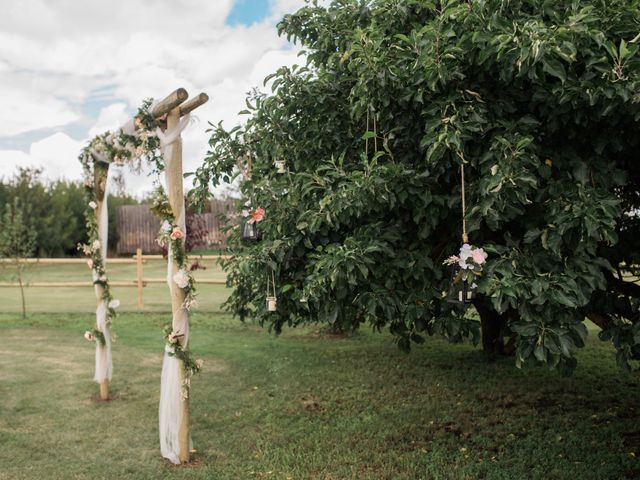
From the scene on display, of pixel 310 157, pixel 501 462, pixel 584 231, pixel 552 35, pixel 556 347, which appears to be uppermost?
pixel 552 35

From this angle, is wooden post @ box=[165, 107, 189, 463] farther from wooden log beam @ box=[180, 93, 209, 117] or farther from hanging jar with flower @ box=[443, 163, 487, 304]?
hanging jar with flower @ box=[443, 163, 487, 304]

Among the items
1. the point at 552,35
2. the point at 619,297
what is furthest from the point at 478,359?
the point at 552,35

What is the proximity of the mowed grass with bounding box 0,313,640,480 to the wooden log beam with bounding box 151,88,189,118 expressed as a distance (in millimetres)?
2793

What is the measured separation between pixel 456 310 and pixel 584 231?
0.98 meters

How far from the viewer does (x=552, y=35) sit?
8.96 feet

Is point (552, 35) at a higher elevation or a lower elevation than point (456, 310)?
higher

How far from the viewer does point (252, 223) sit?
4.04 m

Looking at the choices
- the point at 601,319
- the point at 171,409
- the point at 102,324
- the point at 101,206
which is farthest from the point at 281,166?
the point at 102,324

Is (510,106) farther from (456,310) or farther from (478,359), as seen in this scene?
(478,359)

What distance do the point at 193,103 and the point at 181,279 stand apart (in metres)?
1.39

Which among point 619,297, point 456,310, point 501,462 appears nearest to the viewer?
point 456,310

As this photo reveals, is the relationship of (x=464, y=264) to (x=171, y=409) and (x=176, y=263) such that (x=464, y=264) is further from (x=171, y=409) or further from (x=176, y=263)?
(x=171, y=409)

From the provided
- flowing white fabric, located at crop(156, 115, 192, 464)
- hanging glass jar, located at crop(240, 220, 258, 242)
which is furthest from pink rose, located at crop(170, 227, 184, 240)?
hanging glass jar, located at crop(240, 220, 258, 242)

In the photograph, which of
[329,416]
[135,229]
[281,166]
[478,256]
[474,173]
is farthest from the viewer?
[135,229]
